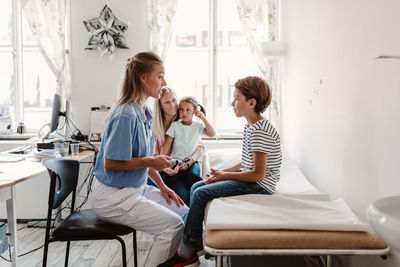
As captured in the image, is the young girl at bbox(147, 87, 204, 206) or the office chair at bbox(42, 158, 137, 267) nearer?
the office chair at bbox(42, 158, 137, 267)

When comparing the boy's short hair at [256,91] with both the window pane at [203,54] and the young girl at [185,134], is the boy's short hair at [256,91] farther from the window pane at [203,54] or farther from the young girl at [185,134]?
the window pane at [203,54]

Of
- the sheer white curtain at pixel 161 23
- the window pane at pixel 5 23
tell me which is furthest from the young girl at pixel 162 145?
the window pane at pixel 5 23

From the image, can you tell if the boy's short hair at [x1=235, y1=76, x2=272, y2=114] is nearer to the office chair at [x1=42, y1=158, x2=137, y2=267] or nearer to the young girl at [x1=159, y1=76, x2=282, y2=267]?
the young girl at [x1=159, y1=76, x2=282, y2=267]

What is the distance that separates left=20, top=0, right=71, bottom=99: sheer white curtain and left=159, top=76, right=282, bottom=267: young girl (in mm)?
2191

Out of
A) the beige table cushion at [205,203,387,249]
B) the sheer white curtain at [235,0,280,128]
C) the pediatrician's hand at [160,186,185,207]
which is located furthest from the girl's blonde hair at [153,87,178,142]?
the beige table cushion at [205,203,387,249]

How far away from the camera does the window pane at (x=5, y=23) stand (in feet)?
12.8

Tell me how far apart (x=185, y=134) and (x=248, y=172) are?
40.5 inches

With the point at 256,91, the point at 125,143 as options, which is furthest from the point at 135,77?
the point at 256,91

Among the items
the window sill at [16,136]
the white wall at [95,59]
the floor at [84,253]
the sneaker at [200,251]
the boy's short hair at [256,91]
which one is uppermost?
the white wall at [95,59]

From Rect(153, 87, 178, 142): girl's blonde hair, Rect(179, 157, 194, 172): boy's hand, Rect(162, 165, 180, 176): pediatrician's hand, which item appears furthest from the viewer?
Rect(153, 87, 178, 142): girl's blonde hair

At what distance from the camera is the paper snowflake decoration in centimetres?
368

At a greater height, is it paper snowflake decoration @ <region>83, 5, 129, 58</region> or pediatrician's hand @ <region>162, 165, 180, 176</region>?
paper snowflake decoration @ <region>83, 5, 129, 58</region>

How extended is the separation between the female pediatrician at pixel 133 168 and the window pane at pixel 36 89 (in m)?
2.36

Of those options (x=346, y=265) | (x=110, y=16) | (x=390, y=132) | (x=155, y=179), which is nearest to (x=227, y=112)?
(x=110, y=16)
